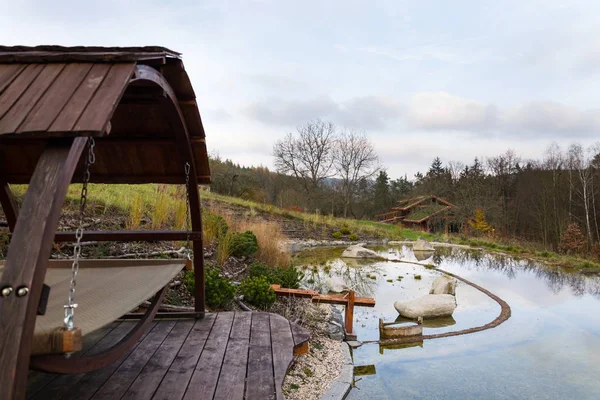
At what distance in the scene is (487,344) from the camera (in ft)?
15.8

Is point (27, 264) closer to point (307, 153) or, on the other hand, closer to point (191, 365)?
point (191, 365)

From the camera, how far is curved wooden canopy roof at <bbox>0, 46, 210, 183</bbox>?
Result: 131 cm

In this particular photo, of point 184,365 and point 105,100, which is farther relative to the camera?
point 184,365

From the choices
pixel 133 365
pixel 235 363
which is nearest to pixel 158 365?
pixel 133 365

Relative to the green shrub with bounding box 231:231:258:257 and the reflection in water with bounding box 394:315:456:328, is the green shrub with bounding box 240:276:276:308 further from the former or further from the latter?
the reflection in water with bounding box 394:315:456:328

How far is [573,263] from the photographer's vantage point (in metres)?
11.6

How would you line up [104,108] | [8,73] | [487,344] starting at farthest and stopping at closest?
[487,344] < [8,73] < [104,108]

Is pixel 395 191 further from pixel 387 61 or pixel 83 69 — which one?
pixel 83 69

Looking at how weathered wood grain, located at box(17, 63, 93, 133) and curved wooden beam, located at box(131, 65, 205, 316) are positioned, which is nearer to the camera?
weathered wood grain, located at box(17, 63, 93, 133)

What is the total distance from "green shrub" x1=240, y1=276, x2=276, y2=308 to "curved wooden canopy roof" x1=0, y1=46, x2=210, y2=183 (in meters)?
1.78

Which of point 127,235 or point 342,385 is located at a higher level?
point 127,235

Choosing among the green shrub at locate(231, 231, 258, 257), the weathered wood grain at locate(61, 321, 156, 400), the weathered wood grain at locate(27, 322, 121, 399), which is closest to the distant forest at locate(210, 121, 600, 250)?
the green shrub at locate(231, 231, 258, 257)

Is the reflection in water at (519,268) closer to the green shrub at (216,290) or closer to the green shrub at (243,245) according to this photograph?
the green shrub at (243,245)

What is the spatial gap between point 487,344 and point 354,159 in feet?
78.2
